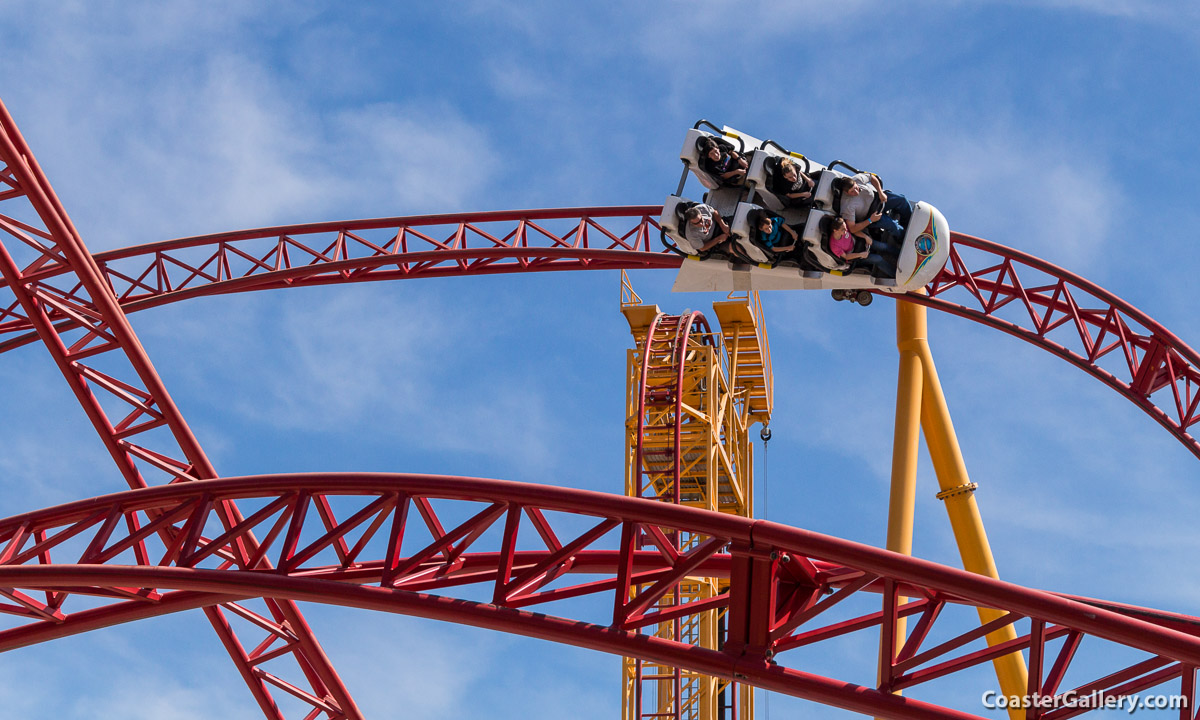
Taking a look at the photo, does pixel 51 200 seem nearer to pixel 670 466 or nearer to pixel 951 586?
pixel 951 586

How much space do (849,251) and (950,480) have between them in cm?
311

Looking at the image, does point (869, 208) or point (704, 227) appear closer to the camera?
point (704, 227)

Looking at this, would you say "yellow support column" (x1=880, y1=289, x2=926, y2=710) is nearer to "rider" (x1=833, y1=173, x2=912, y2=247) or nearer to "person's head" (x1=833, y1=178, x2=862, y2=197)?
"rider" (x1=833, y1=173, x2=912, y2=247)

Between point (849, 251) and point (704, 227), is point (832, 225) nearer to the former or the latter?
point (849, 251)

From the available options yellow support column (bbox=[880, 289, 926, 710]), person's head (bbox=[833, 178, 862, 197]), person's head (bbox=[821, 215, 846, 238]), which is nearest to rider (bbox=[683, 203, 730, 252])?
person's head (bbox=[821, 215, 846, 238])

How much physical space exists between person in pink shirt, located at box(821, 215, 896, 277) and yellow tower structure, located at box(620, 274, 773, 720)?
19.1 ft

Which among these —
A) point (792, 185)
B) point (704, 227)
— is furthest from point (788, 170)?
point (704, 227)

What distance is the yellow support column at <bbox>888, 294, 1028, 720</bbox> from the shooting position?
1339 centimetres

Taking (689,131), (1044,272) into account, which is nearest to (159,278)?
(689,131)

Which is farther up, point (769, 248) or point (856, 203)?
point (856, 203)

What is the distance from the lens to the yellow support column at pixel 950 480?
13.4m

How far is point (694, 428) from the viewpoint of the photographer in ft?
72.2

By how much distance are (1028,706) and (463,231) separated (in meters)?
10.3

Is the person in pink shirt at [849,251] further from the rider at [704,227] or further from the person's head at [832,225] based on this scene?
the rider at [704,227]
